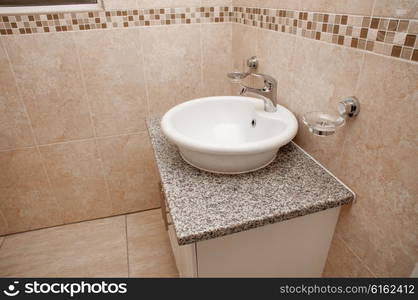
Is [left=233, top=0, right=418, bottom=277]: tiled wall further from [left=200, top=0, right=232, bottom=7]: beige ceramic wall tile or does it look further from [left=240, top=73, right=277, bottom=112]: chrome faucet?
[left=200, top=0, right=232, bottom=7]: beige ceramic wall tile

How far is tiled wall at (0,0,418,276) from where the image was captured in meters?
0.67

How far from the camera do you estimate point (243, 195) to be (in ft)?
2.70

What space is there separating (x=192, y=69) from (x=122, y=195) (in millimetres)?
957

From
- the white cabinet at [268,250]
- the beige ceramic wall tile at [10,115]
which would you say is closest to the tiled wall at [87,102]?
the beige ceramic wall tile at [10,115]

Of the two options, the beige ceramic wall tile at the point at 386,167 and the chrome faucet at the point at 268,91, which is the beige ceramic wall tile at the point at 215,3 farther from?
the beige ceramic wall tile at the point at 386,167

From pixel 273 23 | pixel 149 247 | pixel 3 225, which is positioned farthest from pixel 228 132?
pixel 3 225

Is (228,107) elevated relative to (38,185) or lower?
elevated

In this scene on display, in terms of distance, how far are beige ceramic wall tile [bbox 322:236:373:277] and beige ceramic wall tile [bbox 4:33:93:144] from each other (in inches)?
54.2

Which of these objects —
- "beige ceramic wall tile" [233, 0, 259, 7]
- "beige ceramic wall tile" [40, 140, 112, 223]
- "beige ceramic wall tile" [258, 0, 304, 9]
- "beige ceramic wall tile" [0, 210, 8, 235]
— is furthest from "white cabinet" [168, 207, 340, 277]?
"beige ceramic wall tile" [0, 210, 8, 235]

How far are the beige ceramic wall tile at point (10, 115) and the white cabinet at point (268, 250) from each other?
1.20 metres

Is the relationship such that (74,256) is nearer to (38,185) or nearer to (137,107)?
(38,185)

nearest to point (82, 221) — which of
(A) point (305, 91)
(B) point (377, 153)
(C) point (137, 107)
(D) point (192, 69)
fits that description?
→ (C) point (137, 107)

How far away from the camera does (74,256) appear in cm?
164

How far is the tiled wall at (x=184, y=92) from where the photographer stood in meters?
0.67
